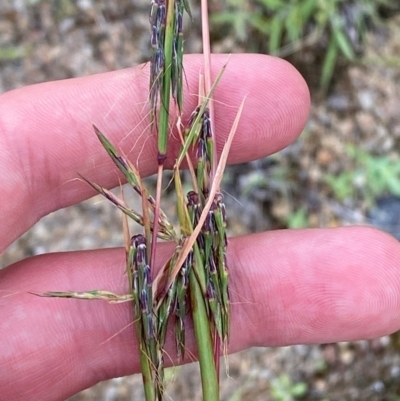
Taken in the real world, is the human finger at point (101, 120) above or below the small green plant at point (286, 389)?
above

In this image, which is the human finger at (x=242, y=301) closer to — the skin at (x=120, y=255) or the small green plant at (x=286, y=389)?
the skin at (x=120, y=255)

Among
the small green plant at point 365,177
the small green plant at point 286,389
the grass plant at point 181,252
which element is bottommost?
the small green plant at point 286,389

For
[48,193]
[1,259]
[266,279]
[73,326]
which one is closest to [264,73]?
[266,279]

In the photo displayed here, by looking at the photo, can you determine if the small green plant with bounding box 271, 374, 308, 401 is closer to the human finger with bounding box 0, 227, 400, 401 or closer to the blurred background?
the blurred background

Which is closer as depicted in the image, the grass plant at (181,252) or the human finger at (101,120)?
the grass plant at (181,252)

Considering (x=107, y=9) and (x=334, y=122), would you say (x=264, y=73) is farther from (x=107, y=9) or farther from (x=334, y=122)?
(x=107, y=9)

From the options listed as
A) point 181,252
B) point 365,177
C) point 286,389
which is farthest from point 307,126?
point 181,252

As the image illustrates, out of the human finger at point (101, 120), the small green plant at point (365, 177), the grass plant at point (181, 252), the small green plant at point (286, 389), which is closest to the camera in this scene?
the grass plant at point (181, 252)

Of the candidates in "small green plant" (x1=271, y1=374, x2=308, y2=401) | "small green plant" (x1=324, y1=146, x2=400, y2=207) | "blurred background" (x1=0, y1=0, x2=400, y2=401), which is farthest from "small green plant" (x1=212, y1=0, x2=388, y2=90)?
"small green plant" (x1=271, y1=374, x2=308, y2=401)

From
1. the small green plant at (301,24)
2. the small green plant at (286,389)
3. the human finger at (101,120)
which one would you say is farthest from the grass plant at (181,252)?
the small green plant at (301,24)
